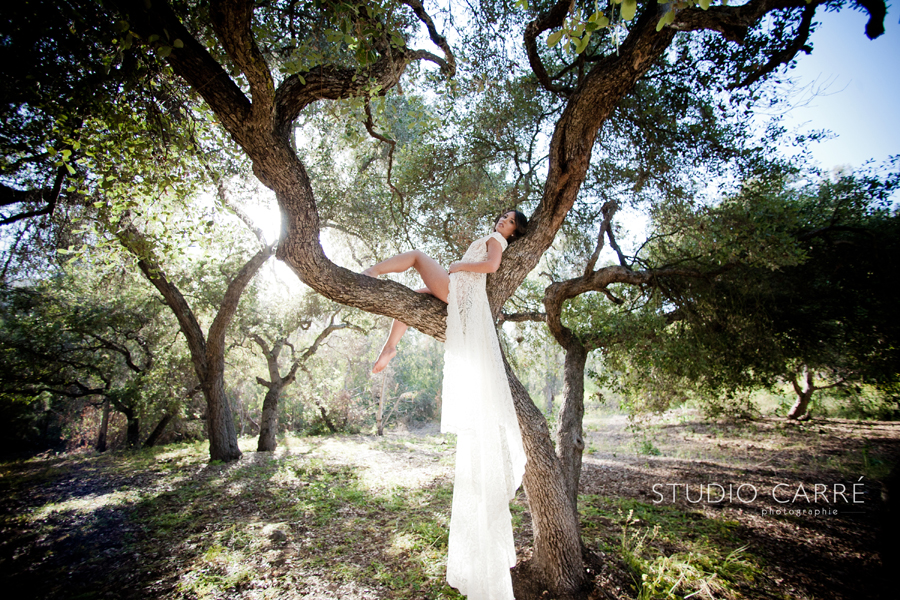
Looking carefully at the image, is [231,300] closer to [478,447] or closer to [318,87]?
[318,87]

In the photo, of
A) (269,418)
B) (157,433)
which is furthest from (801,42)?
(157,433)

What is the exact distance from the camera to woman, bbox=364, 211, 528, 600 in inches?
90.7

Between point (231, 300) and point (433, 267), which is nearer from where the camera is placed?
point (433, 267)

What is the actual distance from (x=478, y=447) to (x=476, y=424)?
146 mm

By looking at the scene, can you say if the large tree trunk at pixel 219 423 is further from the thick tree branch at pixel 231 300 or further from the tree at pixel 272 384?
the tree at pixel 272 384

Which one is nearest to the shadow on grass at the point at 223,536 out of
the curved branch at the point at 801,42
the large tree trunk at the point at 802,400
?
the curved branch at the point at 801,42

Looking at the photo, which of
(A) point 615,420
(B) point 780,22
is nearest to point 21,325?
(B) point 780,22

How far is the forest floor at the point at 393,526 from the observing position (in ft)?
10.5

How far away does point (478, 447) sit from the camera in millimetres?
2455

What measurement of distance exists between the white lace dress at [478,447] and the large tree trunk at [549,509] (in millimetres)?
549

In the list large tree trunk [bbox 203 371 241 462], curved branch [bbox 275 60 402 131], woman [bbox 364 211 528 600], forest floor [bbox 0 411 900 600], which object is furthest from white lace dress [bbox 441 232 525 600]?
large tree trunk [bbox 203 371 241 462]

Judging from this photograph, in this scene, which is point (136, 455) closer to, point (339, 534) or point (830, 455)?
point (339, 534)

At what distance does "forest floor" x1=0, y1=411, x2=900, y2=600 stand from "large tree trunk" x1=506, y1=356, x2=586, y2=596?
12.2 inches

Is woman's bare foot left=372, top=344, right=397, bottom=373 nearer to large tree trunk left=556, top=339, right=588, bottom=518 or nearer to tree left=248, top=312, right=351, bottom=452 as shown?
large tree trunk left=556, top=339, right=588, bottom=518
